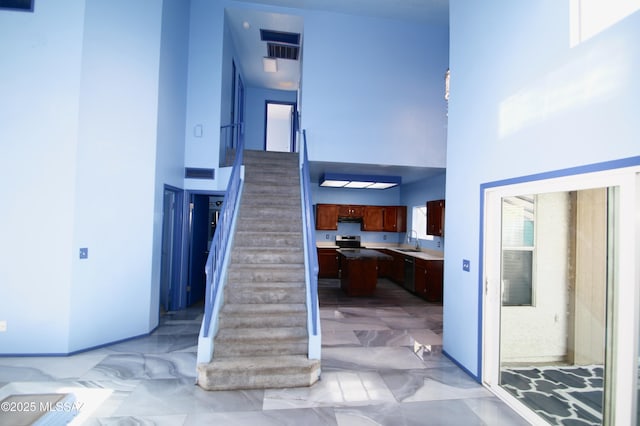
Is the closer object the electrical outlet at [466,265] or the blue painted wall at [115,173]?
the electrical outlet at [466,265]

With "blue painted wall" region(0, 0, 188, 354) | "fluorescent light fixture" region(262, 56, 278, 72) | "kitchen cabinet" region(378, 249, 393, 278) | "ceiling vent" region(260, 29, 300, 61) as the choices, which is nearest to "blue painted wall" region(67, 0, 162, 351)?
"blue painted wall" region(0, 0, 188, 354)

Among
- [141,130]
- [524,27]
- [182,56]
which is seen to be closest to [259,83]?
[182,56]

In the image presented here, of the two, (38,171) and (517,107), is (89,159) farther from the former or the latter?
(517,107)

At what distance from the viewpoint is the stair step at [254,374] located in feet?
9.51

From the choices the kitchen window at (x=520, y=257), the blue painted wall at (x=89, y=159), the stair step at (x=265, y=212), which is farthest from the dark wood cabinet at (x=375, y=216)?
the kitchen window at (x=520, y=257)

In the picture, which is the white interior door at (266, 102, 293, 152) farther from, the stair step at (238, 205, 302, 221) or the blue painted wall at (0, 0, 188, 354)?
the blue painted wall at (0, 0, 188, 354)

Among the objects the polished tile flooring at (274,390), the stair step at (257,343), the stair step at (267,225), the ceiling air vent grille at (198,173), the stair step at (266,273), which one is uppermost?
the ceiling air vent grille at (198,173)

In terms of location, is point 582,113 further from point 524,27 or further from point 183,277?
point 183,277

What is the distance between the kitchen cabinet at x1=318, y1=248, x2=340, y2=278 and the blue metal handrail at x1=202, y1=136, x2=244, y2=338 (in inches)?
155

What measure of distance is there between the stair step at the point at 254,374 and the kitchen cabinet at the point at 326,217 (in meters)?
5.90

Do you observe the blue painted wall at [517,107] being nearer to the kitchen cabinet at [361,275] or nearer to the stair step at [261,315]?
the stair step at [261,315]

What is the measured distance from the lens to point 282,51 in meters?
7.20

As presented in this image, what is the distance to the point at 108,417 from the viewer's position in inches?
96.4

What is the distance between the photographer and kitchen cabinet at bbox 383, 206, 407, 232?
352 inches
